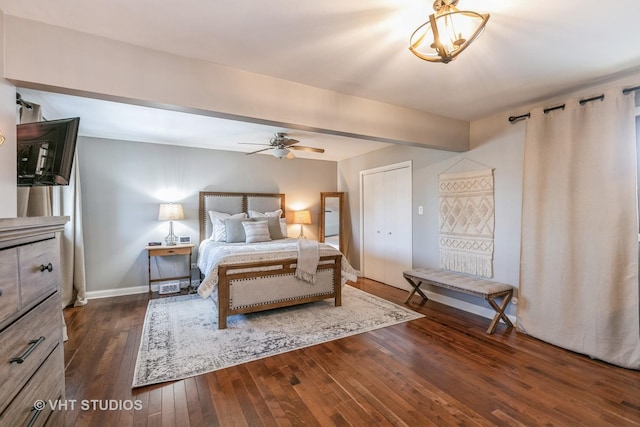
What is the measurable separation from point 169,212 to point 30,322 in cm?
369

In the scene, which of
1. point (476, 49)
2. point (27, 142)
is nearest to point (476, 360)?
point (476, 49)

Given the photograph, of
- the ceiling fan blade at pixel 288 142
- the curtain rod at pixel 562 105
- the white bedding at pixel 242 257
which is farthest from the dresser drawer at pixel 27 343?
the curtain rod at pixel 562 105

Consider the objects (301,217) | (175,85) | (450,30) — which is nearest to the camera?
(450,30)

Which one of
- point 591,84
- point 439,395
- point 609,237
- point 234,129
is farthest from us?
point 234,129

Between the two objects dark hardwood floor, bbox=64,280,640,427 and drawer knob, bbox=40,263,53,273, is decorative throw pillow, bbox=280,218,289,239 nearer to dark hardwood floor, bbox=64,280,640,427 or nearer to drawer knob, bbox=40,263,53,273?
dark hardwood floor, bbox=64,280,640,427

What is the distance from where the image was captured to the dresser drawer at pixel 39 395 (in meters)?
0.89

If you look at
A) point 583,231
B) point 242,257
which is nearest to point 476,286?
point 583,231

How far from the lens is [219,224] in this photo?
15.4ft

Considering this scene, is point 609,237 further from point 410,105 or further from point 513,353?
point 410,105

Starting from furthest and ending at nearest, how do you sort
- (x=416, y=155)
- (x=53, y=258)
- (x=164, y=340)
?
1. (x=416, y=155)
2. (x=164, y=340)
3. (x=53, y=258)

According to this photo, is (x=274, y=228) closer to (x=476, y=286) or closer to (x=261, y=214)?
(x=261, y=214)

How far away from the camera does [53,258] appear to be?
4.11 ft

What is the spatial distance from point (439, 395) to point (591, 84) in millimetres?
3027

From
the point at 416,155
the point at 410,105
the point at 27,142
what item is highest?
the point at 410,105
